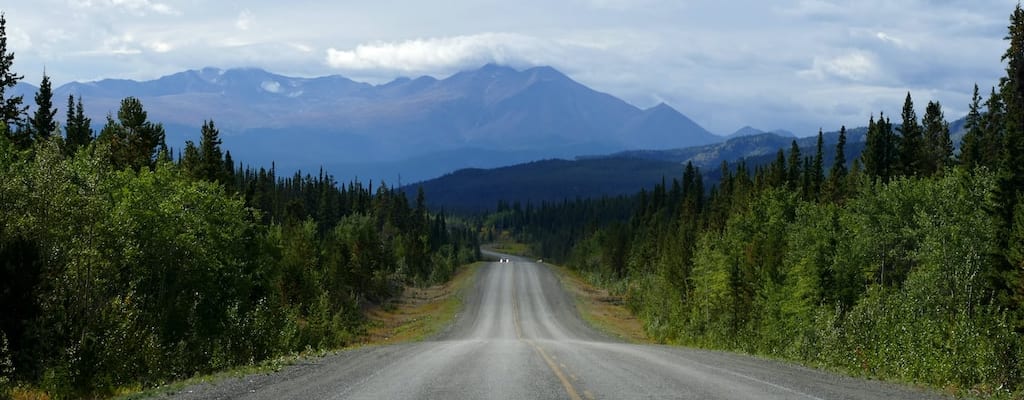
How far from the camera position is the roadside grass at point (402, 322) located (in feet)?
64.7

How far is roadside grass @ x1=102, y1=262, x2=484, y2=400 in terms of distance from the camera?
19.7m

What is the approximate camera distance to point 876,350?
86.4 ft

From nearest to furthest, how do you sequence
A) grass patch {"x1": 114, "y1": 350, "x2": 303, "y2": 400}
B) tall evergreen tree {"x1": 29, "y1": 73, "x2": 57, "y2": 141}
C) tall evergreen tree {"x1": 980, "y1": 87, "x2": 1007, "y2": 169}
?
grass patch {"x1": 114, "y1": 350, "x2": 303, "y2": 400} < tall evergreen tree {"x1": 29, "y1": 73, "x2": 57, "y2": 141} < tall evergreen tree {"x1": 980, "y1": 87, "x2": 1007, "y2": 169}

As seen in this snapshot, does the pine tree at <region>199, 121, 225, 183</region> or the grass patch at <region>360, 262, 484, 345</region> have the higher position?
the pine tree at <region>199, 121, 225, 183</region>

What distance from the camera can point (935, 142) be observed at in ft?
271

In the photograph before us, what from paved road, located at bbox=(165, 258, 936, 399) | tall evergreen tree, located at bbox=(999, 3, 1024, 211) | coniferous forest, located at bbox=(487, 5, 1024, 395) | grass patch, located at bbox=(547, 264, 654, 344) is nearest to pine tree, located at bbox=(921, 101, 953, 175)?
coniferous forest, located at bbox=(487, 5, 1024, 395)

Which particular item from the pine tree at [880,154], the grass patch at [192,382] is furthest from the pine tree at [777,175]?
the grass patch at [192,382]

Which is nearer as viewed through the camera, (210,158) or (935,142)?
(210,158)

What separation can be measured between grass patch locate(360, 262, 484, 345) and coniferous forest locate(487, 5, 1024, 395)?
1896cm

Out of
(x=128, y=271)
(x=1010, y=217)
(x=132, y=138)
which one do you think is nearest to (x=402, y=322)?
(x=132, y=138)

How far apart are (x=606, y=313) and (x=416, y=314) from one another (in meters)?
19.2

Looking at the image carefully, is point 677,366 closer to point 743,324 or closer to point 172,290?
point 172,290

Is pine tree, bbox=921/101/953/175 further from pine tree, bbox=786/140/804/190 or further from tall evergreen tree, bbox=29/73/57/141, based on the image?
tall evergreen tree, bbox=29/73/57/141

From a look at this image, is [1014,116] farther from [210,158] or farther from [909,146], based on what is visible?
[210,158]
